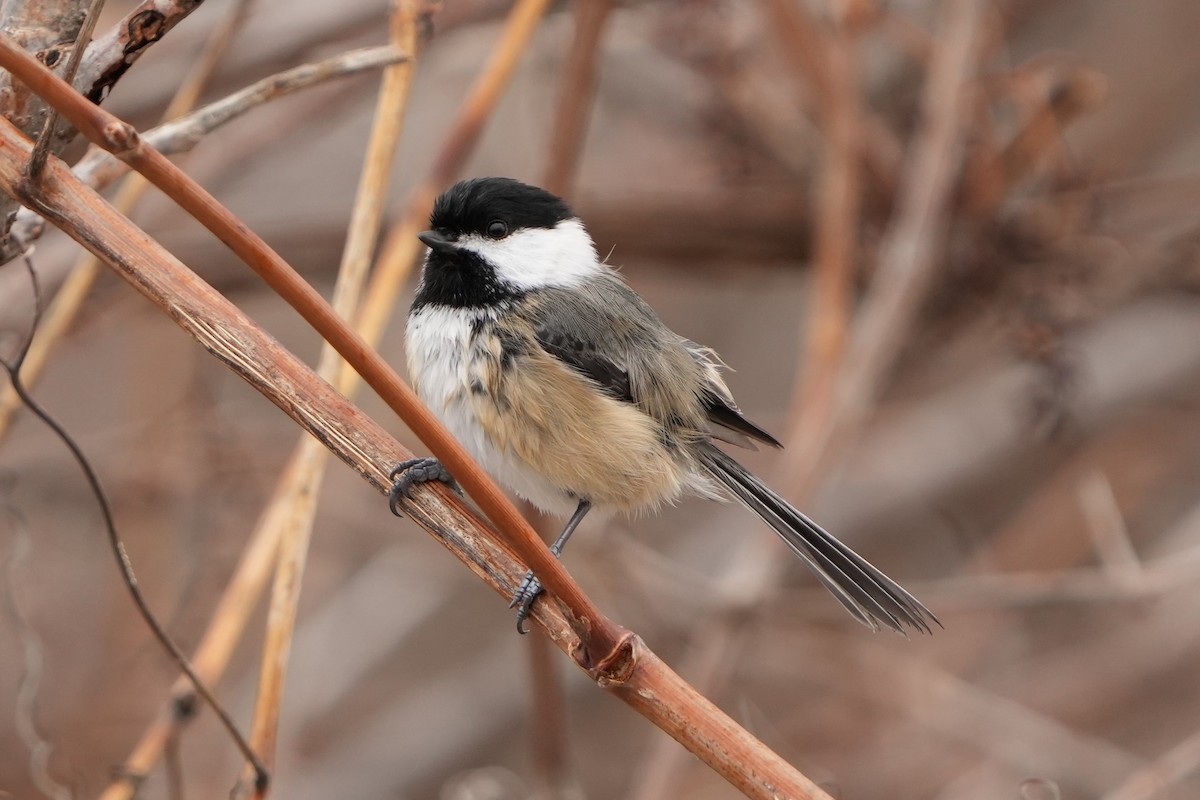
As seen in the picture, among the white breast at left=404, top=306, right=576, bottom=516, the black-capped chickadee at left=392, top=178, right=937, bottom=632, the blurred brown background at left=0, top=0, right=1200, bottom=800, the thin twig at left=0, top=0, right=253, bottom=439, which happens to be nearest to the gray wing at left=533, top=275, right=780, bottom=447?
the black-capped chickadee at left=392, top=178, right=937, bottom=632

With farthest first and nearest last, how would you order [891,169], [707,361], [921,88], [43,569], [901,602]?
[921,88] < [891,169] < [43,569] < [707,361] < [901,602]

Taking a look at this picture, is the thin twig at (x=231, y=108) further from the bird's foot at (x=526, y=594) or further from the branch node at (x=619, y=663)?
the branch node at (x=619, y=663)

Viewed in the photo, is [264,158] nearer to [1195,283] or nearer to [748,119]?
[748,119]

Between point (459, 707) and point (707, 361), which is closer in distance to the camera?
point (707, 361)

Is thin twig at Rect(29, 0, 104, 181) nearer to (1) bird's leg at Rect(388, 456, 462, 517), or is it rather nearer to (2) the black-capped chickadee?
(1) bird's leg at Rect(388, 456, 462, 517)

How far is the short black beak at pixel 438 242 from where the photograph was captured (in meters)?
1.91

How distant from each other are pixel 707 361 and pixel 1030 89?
1342 millimetres

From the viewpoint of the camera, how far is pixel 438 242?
1920 mm

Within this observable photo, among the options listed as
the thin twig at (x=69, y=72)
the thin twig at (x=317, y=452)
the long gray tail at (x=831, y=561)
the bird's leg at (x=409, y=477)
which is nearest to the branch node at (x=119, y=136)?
the thin twig at (x=69, y=72)

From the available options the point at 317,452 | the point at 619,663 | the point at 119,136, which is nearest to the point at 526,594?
the point at 619,663

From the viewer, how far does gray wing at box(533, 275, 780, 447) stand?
6.25 feet

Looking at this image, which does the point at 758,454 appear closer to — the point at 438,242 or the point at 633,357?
the point at 633,357

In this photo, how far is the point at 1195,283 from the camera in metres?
3.07

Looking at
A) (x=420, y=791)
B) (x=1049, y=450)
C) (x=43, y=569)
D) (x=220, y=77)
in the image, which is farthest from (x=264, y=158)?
(x=1049, y=450)
